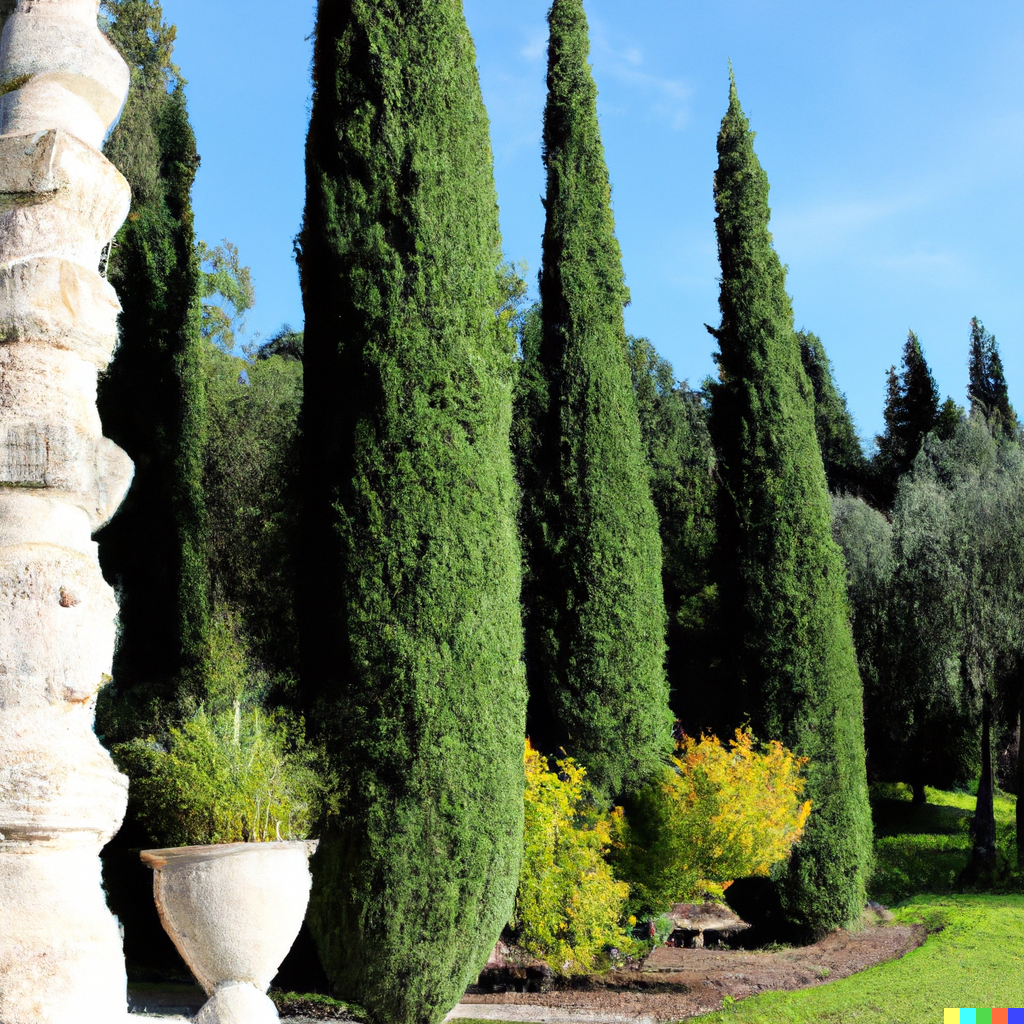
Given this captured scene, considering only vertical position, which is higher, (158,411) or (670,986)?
(158,411)

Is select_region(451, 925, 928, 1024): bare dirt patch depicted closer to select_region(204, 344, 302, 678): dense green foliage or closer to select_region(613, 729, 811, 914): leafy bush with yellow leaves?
select_region(613, 729, 811, 914): leafy bush with yellow leaves

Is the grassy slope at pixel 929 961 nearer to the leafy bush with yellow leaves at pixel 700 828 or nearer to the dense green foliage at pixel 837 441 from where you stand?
the leafy bush with yellow leaves at pixel 700 828

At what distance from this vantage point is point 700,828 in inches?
375

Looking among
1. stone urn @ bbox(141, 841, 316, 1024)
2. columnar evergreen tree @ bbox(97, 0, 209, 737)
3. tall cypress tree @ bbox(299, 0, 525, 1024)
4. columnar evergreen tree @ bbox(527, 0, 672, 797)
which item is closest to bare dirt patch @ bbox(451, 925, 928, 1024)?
tall cypress tree @ bbox(299, 0, 525, 1024)

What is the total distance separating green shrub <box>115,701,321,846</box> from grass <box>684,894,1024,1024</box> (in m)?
4.53

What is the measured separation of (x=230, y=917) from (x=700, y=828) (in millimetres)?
6118

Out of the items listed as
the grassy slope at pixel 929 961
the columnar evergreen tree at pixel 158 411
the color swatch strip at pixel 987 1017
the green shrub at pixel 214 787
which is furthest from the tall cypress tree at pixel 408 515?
the columnar evergreen tree at pixel 158 411

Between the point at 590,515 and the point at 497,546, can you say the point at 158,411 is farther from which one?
the point at 497,546

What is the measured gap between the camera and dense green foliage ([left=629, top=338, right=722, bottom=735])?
20.5 meters

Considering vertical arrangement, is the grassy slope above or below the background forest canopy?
below

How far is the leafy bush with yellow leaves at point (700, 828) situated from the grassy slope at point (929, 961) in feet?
4.02

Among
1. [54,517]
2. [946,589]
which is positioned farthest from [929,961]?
[54,517]

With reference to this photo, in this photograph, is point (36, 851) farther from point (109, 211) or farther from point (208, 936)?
point (109, 211)

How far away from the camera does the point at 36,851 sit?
317cm
